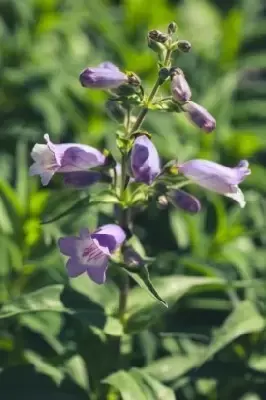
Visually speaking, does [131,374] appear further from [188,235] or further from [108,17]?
[108,17]

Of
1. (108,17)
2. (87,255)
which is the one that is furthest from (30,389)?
(108,17)

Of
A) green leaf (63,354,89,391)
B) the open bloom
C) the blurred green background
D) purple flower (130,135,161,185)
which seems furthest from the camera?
green leaf (63,354,89,391)

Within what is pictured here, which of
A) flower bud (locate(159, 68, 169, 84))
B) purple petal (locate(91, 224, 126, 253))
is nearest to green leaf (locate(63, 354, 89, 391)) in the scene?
purple petal (locate(91, 224, 126, 253))

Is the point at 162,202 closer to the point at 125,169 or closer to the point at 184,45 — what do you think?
the point at 125,169

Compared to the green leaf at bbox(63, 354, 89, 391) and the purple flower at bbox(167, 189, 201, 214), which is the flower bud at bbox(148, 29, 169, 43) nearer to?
the purple flower at bbox(167, 189, 201, 214)

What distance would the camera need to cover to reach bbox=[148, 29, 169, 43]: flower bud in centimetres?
302

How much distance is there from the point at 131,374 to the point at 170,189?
0.72 metres

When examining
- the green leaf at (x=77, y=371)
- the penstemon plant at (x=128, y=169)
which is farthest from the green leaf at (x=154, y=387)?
the penstemon plant at (x=128, y=169)

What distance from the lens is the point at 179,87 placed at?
9.78 ft

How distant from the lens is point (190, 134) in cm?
509

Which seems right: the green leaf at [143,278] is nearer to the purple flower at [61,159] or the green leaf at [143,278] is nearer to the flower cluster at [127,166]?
the flower cluster at [127,166]

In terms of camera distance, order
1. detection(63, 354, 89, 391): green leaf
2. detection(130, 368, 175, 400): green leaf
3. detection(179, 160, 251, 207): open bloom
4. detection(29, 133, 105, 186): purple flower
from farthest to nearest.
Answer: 1. detection(63, 354, 89, 391): green leaf
2. detection(130, 368, 175, 400): green leaf
3. detection(179, 160, 251, 207): open bloom
4. detection(29, 133, 105, 186): purple flower

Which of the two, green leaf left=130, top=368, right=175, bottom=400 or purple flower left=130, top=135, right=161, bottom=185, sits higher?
purple flower left=130, top=135, right=161, bottom=185

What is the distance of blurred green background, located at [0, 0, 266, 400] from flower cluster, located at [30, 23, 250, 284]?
0.27 meters
